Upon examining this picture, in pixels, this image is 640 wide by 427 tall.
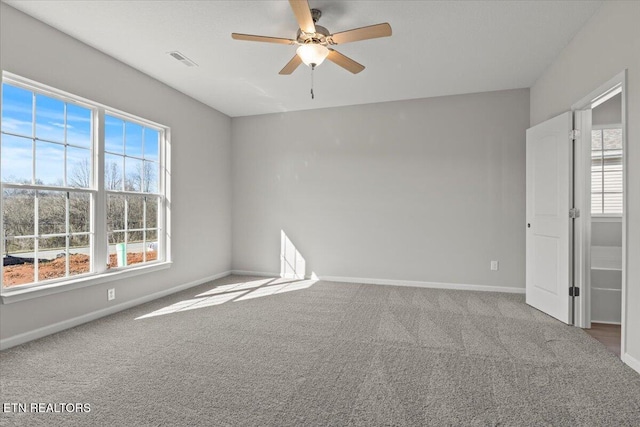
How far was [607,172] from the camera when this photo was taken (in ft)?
12.7

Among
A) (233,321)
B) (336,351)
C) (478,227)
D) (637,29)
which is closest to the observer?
(637,29)

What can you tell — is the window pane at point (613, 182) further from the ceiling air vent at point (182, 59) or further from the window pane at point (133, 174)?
the window pane at point (133, 174)

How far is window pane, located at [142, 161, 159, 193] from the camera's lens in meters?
4.17

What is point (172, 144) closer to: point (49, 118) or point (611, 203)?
point (49, 118)

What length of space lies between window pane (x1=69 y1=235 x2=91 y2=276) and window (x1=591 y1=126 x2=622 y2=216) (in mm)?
5748

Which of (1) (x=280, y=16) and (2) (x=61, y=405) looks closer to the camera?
(2) (x=61, y=405)

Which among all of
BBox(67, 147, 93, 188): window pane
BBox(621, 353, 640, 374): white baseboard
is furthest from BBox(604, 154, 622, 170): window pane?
BBox(67, 147, 93, 188): window pane

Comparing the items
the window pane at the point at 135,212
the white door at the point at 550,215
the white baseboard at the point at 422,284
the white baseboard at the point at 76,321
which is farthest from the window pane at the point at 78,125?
the white door at the point at 550,215

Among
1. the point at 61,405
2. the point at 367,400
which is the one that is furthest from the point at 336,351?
the point at 61,405

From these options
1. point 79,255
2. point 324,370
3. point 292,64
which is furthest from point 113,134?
point 324,370

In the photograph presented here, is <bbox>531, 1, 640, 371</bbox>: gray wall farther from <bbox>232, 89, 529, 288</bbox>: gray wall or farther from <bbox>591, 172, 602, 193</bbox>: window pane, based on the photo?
<bbox>232, 89, 529, 288</bbox>: gray wall

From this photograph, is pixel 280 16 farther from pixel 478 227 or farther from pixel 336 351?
pixel 478 227

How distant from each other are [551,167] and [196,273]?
16.0 feet

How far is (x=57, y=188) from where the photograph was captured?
306cm
